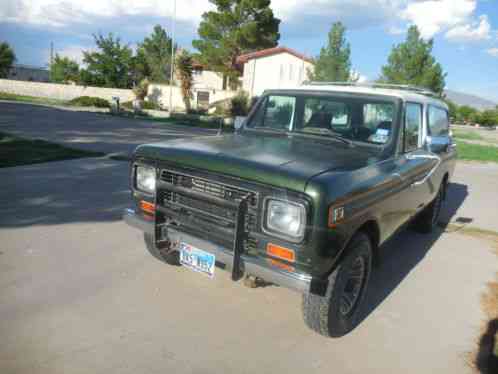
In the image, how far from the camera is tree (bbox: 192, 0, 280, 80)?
131ft

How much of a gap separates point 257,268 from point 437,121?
13.5ft

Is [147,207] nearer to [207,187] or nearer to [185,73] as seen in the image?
[207,187]

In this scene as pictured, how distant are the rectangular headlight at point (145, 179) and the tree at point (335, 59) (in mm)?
25816

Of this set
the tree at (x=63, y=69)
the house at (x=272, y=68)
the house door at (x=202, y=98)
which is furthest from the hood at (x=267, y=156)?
the tree at (x=63, y=69)

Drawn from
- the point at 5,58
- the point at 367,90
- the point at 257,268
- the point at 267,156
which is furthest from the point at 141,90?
the point at 257,268

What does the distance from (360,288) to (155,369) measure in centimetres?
176

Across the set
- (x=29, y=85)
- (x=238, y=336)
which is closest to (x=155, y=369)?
(x=238, y=336)

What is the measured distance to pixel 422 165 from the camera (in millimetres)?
4391

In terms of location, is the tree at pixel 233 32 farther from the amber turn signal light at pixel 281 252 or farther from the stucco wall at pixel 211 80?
the amber turn signal light at pixel 281 252

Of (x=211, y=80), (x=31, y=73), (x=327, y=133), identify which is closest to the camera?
(x=327, y=133)

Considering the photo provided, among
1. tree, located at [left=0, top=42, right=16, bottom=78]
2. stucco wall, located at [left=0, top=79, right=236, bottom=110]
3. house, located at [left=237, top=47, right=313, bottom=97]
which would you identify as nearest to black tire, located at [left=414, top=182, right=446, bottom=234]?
house, located at [left=237, top=47, right=313, bottom=97]

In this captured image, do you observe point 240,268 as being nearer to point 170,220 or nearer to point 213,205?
point 213,205

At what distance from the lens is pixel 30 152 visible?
9.17m

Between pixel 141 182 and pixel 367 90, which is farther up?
pixel 367 90
